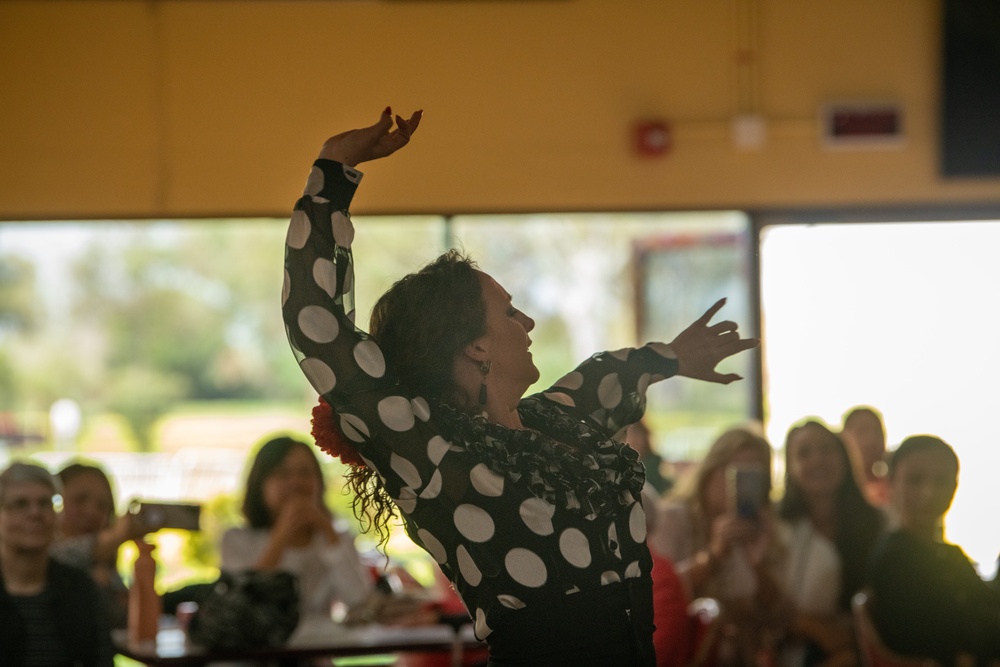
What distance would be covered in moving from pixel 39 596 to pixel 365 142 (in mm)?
2149

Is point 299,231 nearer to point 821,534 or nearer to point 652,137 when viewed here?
point 821,534

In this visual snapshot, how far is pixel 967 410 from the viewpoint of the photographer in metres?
5.15

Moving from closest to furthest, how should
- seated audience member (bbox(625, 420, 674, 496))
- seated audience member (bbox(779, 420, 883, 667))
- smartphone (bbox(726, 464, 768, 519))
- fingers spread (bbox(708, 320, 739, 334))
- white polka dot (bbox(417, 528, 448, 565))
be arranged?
white polka dot (bbox(417, 528, 448, 565)) < fingers spread (bbox(708, 320, 739, 334)) < smartphone (bbox(726, 464, 768, 519)) < seated audience member (bbox(779, 420, 883, 667)) < seated audience member (bbox(625, 420, 674, 496))

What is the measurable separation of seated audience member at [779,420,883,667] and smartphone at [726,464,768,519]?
316mm

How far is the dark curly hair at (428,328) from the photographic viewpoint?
5.69 feet

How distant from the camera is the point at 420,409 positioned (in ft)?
5.47

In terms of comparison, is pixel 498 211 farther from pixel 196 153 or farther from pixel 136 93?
pixel 136 93

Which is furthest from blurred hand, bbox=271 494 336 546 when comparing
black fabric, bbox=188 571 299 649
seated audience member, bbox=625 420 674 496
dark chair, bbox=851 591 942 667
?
dark chair, bbox=851 591 942 667

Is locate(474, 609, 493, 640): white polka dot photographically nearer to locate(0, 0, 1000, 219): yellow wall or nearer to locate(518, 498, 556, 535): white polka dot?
locate(518, 498, 556, 535): white polka dot

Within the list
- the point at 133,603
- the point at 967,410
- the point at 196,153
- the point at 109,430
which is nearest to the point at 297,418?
the point at 109,430

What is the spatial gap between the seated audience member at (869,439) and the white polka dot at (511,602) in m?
3.48

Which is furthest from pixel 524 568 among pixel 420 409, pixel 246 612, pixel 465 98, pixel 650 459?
pixel 465 98

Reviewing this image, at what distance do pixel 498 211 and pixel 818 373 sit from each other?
158 cm

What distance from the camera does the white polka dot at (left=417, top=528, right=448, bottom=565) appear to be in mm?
1703
